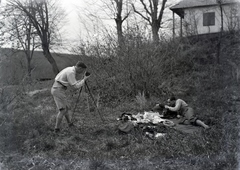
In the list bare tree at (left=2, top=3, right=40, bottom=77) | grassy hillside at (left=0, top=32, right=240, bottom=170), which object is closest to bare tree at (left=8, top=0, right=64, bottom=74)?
bare tree at (left=2, top=3, right=40, bottom=77)

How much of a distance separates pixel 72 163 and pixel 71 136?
1698 mm

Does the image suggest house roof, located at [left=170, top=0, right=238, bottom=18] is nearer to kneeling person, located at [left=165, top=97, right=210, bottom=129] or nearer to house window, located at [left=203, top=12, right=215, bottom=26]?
house window, located at [left=203, top=12, right=215, bottom=26]

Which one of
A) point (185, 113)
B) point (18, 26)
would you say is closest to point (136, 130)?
point (185, 113)

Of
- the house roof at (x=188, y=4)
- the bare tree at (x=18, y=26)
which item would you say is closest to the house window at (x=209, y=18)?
the house roof at (x=188, y=4)

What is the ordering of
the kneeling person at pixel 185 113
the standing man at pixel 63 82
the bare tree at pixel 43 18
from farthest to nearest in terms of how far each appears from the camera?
the bare tree at pixel 43 18 → the kneeling person at pixel 185 113 → the standing man at pixel 63 82

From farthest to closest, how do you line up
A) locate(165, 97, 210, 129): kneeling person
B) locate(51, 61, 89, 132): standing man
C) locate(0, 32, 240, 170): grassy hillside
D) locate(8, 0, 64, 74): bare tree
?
1. locate(8, 0, 64, 74): bare tree
2. locate(165, 97, 210, 129): kneeling person
3. locate(51, 61, 89, 132): standing man
4. locate(0, 32, 240, 170): grassy hillside

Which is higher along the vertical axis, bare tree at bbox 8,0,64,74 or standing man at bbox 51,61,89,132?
bare tree at bbox 8,0,64,74

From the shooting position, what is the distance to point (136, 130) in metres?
6.98

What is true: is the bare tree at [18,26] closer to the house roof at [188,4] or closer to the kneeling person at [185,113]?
the kneeling person at [185,113]

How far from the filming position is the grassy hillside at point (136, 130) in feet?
16.5

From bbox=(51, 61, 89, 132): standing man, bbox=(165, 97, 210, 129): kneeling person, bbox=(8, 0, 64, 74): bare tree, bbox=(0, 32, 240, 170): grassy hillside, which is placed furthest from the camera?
bbox=(8, 0, 64, 74): bare tree

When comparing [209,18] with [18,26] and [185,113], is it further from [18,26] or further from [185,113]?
[185,113]

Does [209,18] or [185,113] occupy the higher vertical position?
[209,18]

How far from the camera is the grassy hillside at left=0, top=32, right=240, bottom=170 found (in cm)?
503
